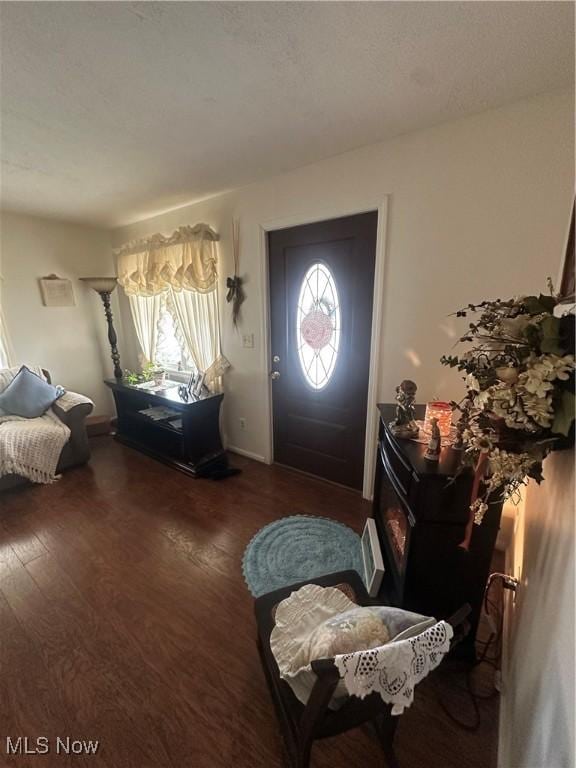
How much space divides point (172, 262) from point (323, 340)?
166 centimetres

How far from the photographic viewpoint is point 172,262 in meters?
2.77

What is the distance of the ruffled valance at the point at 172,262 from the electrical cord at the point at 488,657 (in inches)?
110

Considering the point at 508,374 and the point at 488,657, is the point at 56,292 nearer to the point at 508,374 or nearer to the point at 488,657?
the point at 508,374

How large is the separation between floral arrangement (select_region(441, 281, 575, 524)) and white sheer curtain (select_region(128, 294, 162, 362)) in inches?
127

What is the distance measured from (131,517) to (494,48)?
306 centimetres

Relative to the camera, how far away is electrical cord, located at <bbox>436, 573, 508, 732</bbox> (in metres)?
1.09

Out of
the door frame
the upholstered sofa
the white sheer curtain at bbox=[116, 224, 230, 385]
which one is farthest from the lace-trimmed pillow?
the upholstered sofa

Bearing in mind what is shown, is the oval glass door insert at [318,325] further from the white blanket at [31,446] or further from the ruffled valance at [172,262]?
the white blanket at [31,446]

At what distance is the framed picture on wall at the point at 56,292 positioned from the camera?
3.21m

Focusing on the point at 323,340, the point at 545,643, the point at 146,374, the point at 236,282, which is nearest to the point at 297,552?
the point at 545,643

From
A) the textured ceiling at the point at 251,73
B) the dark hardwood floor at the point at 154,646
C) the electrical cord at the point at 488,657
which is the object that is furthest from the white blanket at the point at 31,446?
the electrical cord at the point at 488,657

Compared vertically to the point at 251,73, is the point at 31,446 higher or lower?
lower

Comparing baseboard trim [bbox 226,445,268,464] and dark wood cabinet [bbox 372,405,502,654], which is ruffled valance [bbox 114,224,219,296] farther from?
dark wood cabinet [bbox 372,405,502,654]

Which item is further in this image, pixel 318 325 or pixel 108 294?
pixel 108 294
